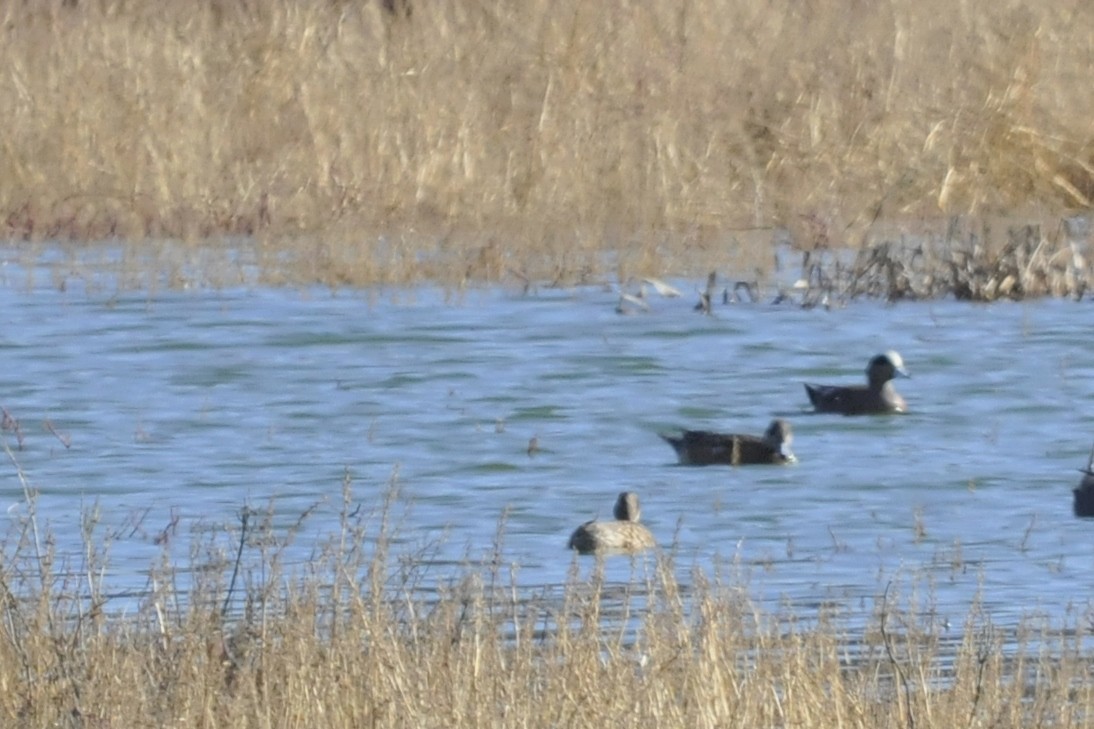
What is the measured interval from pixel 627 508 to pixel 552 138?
32.1 ft

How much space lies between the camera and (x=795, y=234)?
18.4 m

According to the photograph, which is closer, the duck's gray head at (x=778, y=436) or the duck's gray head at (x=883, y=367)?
the duck's gray head at (x=778, y=436)

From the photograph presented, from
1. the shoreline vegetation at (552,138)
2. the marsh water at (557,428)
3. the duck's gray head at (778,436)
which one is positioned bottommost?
the marsh water at (557,428)

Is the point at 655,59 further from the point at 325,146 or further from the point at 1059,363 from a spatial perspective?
the point at 1059,363

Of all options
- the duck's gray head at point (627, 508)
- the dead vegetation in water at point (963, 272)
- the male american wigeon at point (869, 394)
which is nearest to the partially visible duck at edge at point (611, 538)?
the duck's gray head at point (627, 508)

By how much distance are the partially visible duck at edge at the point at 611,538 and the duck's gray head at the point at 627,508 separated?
0.25m

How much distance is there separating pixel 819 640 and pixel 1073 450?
219 inches

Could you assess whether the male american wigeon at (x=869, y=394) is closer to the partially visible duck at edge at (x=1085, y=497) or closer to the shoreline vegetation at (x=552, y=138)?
the partially visible duck at edge at (x=1085, y=497)

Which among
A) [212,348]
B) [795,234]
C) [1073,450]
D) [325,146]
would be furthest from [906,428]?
[325,146]

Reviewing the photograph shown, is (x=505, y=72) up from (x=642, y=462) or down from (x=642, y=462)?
up

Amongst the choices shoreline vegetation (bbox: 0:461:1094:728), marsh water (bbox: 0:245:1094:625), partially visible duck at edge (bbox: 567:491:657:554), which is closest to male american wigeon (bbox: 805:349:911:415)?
marsh water (bbox: 0:245:1094:625)

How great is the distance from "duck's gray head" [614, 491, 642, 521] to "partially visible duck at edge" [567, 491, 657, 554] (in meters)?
0.25

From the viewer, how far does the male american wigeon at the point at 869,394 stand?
1299cm

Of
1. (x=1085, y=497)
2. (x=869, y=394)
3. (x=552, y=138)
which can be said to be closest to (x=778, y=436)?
Result: (x=869, y=394)
